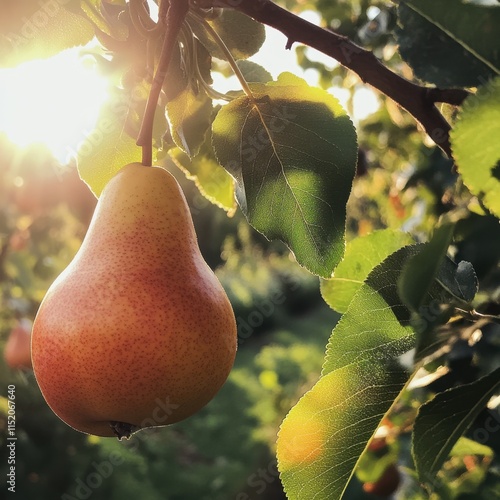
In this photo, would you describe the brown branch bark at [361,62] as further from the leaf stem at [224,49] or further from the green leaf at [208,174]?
the green leaf at [208,174]

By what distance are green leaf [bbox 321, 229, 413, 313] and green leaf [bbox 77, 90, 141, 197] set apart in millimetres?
294

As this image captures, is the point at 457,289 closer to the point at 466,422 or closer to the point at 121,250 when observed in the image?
the point at 466,422

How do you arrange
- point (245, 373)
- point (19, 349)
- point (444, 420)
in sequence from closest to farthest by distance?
point (444, 420) → point (19, 349) → point (245, 373)

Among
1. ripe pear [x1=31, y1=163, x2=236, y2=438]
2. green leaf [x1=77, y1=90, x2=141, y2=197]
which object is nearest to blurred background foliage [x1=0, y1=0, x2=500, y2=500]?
ripe pear [x1=31, y1=163, x2=236, y2=438]

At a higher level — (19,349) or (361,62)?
(361,62)

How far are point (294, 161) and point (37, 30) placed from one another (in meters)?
0.30

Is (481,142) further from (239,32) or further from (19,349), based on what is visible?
(19,349)

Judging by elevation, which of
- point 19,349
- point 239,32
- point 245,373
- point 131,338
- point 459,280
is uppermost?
point 239,32

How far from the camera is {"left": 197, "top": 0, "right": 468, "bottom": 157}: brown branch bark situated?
1.97 ft

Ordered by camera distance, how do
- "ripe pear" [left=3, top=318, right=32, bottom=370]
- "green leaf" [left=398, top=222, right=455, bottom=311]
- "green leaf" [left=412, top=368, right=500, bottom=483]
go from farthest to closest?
"ripe pear" [left=3, top=318, right=32, bottom=370]
"green leaf" [left=412, top=368, right=500, bottom=483]
"green leaf" [left=398, top=222, right=455, bottom=311]

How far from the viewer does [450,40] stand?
1.35 ft

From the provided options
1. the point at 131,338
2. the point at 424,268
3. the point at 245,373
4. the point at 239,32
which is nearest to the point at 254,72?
the point at 239,32

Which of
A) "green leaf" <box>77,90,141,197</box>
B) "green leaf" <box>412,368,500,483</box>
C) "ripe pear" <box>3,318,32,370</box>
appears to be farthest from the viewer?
"ripe pear" <box>3,318,32,370</box>

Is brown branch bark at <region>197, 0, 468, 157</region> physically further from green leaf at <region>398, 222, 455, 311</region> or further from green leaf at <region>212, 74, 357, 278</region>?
green leaf at <region>398, 222, 455, 311</region>
